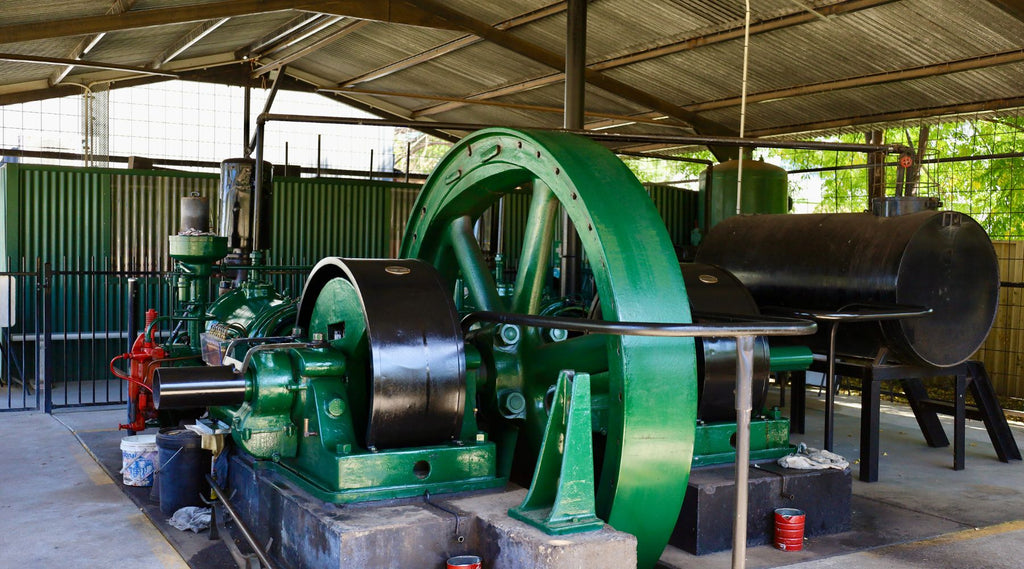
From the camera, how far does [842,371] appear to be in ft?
20.2

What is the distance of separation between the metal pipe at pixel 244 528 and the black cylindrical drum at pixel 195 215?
2174 millimetres

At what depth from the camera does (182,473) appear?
186 inches

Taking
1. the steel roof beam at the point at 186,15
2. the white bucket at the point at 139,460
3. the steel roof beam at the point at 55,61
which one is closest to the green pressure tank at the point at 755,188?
the steel roof beam at the point at 186,15

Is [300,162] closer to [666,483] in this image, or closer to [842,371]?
[842,371]

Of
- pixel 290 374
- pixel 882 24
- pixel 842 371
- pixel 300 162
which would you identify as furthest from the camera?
pixel 300 162

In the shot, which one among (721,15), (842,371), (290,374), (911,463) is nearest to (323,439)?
(290,374)

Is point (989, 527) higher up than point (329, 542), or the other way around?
point (329, 542)

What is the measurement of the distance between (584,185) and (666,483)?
1.05 m

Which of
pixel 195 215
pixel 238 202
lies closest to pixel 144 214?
pixel 238 202

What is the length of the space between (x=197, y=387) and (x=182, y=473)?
1.47m

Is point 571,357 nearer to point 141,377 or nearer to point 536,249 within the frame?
point 536,249

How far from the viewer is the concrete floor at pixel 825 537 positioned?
412cm

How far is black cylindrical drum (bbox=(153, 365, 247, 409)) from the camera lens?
3398 mm

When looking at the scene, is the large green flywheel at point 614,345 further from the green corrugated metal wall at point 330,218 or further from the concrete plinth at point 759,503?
the green corrugated metal wall at point 330,218
